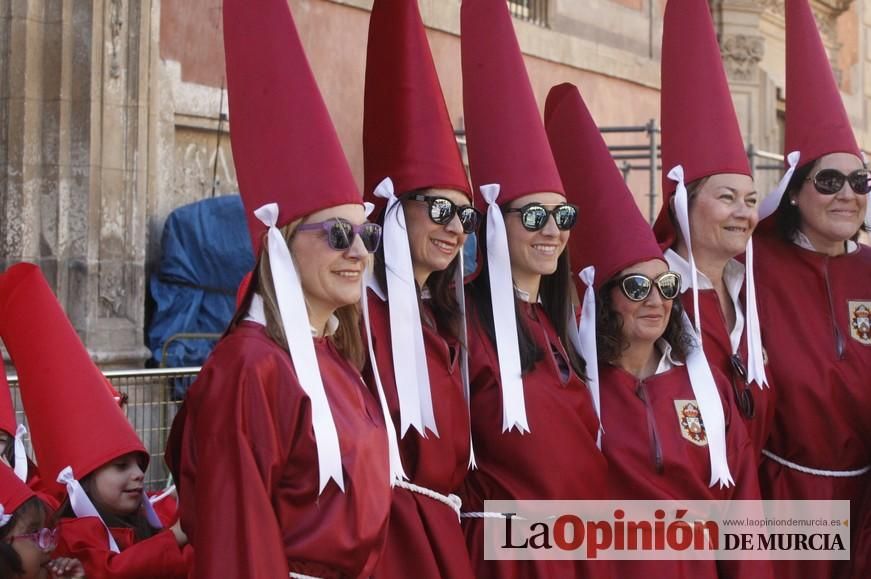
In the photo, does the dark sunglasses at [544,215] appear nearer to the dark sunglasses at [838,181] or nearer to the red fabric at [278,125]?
the red fabric at [278,125]

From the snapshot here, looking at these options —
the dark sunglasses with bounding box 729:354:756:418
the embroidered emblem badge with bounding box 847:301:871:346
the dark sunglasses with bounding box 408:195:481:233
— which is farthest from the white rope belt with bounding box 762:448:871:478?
the dark sunglasses with bounding box 408:195:481:233

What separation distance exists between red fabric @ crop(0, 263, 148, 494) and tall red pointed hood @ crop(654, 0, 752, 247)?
2.13 m

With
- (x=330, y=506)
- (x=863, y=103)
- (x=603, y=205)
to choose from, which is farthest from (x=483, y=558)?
(x=863, y=103)

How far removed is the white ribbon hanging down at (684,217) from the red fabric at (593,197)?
205 mm

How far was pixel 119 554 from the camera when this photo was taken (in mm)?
3939

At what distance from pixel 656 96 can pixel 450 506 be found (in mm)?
10300

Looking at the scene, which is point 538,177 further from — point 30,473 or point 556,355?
point 30,473

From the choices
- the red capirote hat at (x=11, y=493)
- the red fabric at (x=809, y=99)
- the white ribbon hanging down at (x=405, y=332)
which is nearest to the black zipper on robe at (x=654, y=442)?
the white ribbon hanging down at (x=405, y=332)

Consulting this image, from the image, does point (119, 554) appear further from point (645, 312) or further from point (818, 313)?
point (818, 313)

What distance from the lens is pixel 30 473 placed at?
5.12 m

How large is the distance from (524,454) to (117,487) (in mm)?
1261

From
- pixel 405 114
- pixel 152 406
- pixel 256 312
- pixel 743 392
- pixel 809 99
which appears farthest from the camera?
pixel 152 406

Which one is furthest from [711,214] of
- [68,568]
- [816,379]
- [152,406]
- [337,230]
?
[152,406]

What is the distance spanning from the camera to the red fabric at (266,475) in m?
3.24
